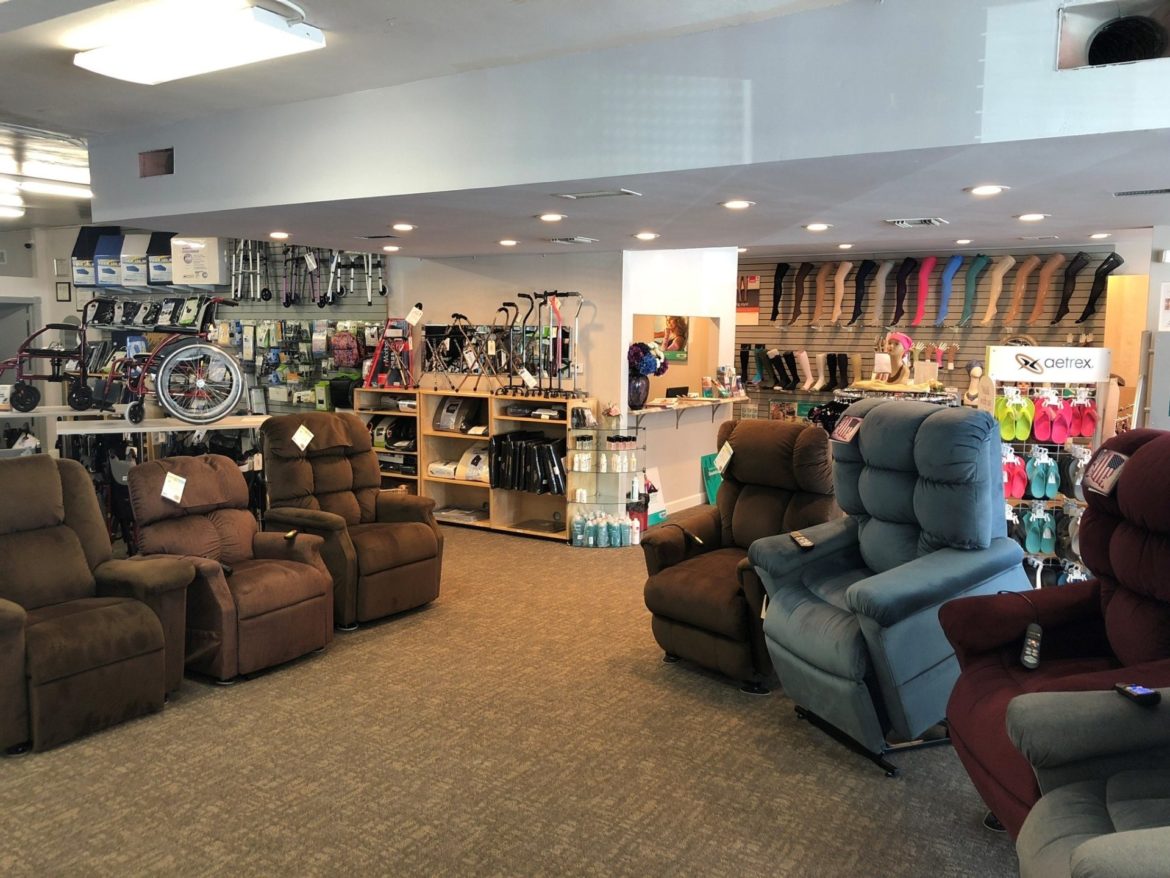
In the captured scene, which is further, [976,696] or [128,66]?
[128,66]

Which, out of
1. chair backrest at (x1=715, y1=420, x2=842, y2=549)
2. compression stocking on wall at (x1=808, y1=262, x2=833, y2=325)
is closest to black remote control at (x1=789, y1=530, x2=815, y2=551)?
chair backrest at (x1=715, y1=420, x2=842, y2=549)

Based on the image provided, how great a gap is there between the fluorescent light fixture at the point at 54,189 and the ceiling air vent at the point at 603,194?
5203mm

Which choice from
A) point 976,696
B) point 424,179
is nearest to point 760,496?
point 976,696

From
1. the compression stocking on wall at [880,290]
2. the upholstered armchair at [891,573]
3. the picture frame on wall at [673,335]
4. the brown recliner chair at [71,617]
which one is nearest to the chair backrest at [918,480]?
the upholstered armchair at [891,573]

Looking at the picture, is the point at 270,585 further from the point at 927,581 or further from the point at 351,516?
the point at 927,581

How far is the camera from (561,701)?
372cm

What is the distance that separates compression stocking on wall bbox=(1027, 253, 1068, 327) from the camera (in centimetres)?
784

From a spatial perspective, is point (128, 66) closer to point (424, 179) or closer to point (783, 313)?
point (424, 179)

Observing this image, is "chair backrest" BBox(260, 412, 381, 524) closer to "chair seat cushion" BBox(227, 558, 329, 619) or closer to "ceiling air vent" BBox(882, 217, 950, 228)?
"chair seat cushion" BBox(227, 558, 329, 619)

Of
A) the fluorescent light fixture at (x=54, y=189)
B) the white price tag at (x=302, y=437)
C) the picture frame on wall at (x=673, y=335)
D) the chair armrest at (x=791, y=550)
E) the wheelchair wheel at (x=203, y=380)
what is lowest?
the chair armrest at (x=791, y=550)

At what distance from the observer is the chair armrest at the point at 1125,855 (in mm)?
1522

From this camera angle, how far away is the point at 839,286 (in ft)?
29.5

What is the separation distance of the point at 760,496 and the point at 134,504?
304cm

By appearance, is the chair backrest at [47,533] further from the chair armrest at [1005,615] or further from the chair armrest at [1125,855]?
the chair armrest at [1125,855]
